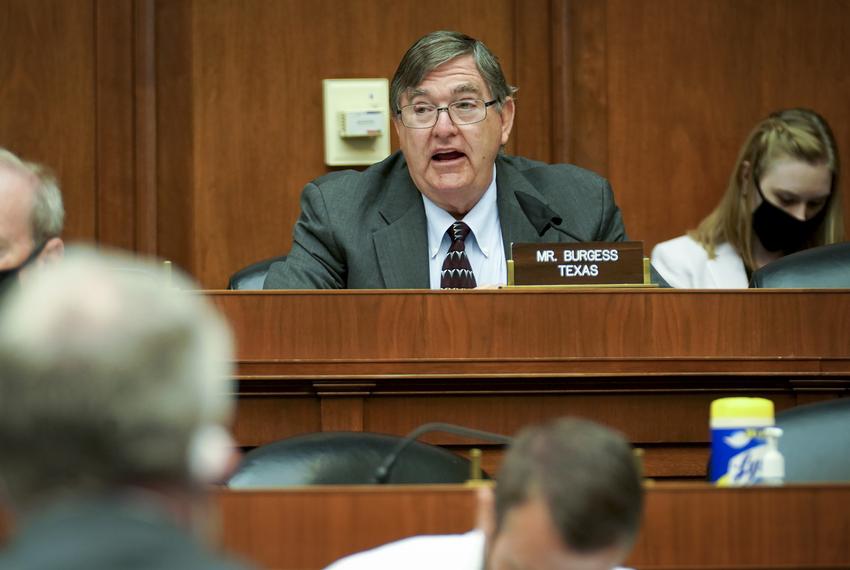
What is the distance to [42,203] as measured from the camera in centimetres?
308

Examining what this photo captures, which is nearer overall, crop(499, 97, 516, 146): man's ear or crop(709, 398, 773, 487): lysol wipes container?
crop(709, 398, 773, 487): lysol wipes container

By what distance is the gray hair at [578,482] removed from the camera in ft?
5.25

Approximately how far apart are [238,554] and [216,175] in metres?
2.92

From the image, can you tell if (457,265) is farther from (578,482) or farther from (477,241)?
(578,482)

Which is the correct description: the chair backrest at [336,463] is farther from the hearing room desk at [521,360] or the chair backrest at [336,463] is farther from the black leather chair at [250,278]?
the black leather chair at [250,278]

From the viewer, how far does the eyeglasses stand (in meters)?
3.82

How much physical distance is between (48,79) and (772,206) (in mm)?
2275

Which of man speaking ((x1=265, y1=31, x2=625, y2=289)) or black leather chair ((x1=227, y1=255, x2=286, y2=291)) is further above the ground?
man speaking ((x1=265, y1=31, x2=625, y2=289))

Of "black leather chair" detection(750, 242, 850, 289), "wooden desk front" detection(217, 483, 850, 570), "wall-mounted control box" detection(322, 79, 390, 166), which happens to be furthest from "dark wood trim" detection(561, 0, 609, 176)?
"wooden desk front" detection(217, 483, 850, 570)

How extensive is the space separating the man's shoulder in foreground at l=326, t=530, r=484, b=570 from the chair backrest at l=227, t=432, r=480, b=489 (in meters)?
0.49

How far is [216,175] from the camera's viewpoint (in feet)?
16.0

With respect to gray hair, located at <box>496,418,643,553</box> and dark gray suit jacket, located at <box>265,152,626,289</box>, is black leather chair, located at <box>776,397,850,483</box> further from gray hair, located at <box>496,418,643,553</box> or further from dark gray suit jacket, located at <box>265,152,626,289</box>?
dark gray suit jacket, located at <box>265,152,626,289</box>

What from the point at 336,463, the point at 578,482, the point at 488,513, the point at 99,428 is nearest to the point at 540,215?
the point at 336,463

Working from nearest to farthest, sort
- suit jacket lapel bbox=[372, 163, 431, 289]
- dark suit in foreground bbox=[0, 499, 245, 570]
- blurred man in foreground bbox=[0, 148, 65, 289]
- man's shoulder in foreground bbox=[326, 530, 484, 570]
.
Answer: dark suit in foreground bbox=[0, 499, 245, 570] → man's shoulder in foreground bbox=[326, 530, 484, 570] → blurred man in foreground bbox=[0, 148, 65, 289] → suit jacket lapel bbox=[372, 163, 431, 289]
